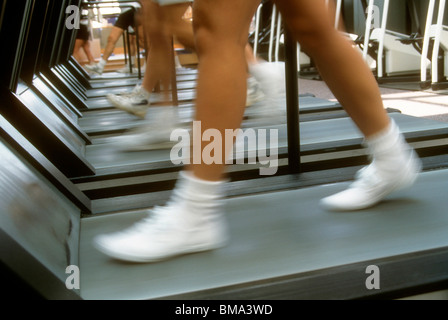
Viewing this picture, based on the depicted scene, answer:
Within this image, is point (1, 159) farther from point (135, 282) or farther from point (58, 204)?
point (135, 282)

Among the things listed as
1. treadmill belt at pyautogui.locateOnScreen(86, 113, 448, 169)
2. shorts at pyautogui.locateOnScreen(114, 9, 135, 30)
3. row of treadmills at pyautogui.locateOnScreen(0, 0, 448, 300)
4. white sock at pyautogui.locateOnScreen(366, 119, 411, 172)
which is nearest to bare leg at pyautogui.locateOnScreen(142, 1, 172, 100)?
treadmill belt at pyautogui.locateOnScreen(86, 113, 448, 169)

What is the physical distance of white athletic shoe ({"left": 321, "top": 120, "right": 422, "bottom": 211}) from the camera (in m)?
1.08

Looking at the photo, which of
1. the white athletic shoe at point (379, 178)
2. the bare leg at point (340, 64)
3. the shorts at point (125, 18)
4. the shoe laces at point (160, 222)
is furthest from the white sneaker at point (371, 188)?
the shorts at point (125, 18)

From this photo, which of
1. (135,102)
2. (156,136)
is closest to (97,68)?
(135,102)

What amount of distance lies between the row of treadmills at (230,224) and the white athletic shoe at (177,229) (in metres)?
0.02

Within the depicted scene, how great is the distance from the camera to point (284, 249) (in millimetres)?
953

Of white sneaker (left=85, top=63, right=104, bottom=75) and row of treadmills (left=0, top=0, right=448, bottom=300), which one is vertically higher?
white sneaker (left=85, top=63, right=104, bottom=75)

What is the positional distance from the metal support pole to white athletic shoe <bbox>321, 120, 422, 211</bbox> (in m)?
0.38

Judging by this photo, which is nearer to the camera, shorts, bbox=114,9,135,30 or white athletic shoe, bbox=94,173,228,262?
white athletic shoe, bbox=94,173,228,262

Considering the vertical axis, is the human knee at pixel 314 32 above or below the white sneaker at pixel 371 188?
above

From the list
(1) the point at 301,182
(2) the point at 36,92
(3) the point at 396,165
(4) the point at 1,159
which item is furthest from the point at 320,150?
(2) the point at 36,92

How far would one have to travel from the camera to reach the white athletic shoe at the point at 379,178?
1084 millimetres

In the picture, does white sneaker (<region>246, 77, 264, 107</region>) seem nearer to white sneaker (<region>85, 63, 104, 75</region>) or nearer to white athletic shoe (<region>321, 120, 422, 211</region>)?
white athletic shoe (<region>321, 120, 422, 211</region>)

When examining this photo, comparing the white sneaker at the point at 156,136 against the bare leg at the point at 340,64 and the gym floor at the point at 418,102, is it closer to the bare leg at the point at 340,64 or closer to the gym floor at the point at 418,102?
the bare leg at the point at 340,64
